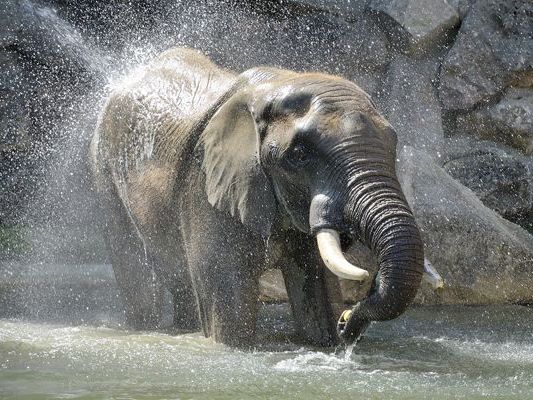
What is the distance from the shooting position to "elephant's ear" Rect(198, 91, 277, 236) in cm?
702

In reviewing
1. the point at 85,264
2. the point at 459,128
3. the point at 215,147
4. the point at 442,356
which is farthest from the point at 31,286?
the point at 459,128

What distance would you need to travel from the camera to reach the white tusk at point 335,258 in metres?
6.12

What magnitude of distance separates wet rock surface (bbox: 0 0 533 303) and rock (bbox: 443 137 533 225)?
0.5 inches

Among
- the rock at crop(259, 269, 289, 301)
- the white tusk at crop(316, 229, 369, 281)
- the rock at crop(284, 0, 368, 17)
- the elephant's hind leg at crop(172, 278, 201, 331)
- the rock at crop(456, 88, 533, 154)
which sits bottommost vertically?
the white tusk at crop(316, 229, 369, 281)

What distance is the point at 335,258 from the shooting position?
20.5 feet

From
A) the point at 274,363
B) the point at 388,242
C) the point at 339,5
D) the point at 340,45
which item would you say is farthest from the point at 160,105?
the point at 339,5

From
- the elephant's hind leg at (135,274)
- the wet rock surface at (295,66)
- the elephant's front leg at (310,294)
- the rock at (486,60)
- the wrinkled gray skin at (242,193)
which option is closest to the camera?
the wrinkled gray skin at (242,193)

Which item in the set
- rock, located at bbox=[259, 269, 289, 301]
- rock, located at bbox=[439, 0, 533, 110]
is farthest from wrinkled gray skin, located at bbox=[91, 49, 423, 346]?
rock, located at bbox=[439, 0, 533, 110]

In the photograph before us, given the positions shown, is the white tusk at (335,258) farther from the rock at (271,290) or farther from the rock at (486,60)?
the rock at (486,60)

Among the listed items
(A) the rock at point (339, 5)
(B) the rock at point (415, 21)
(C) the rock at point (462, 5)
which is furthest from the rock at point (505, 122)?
(A) the rock at point (339, 5)

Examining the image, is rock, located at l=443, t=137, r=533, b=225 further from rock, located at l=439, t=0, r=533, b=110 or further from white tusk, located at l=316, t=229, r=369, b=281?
white tusk, located at l=316, t=229, r=369, b=281

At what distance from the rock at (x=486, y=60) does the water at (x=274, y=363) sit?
450 centimetres

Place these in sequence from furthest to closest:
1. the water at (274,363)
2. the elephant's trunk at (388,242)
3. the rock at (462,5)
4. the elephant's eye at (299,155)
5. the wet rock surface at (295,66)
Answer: the rock at (462,5)
the wet rock surface at (295,66)
the elephant's eye at (299,155)
the elephant's trunk at (388,242)
the water at (274,363)

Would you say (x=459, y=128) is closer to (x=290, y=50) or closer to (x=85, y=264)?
(x=290, y=50)
